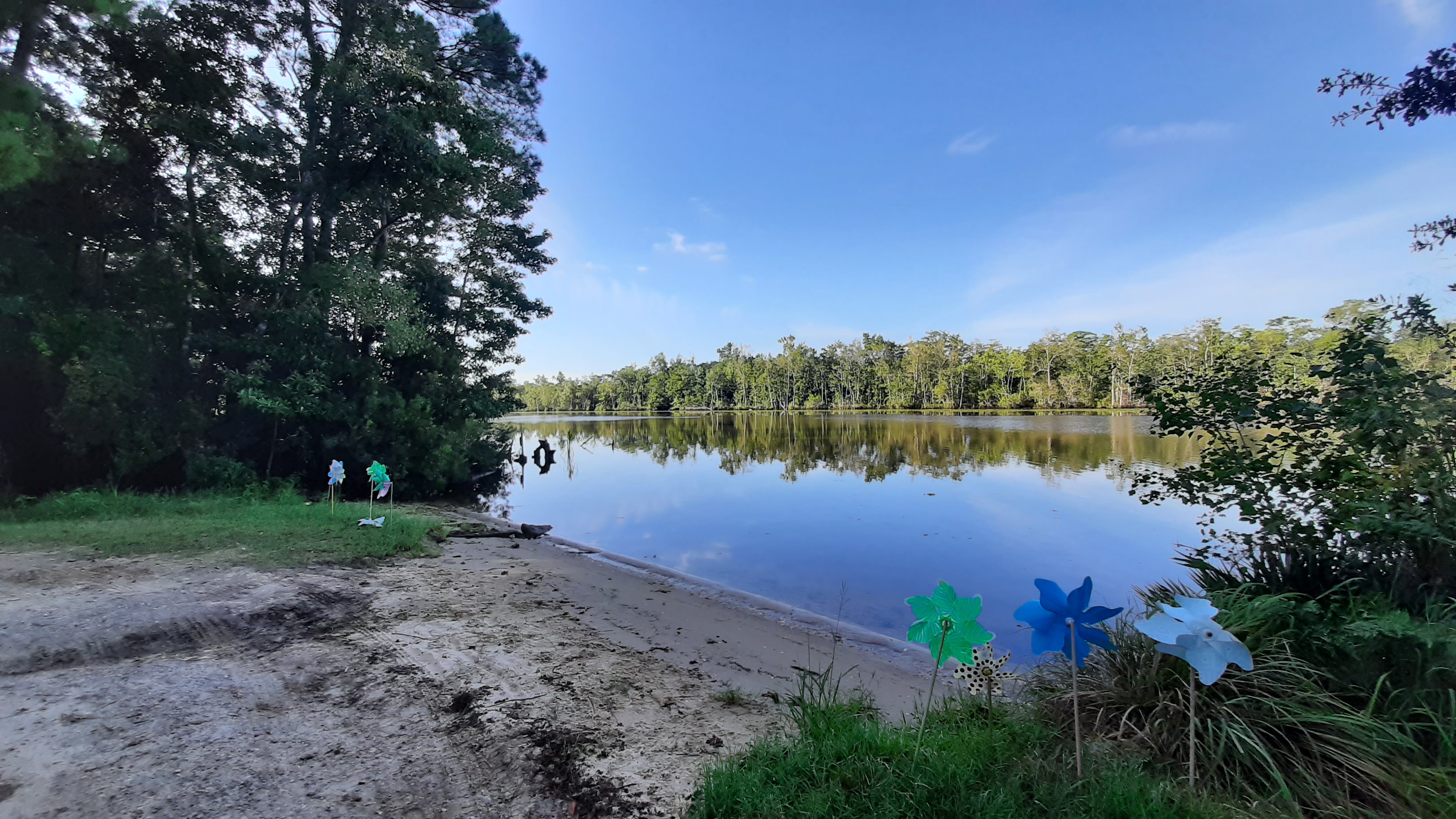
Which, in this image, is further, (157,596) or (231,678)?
(157,596)

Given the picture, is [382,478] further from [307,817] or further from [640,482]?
[640,482]

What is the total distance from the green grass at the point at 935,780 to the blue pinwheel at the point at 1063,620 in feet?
0.58

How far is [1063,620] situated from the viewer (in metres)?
2.20

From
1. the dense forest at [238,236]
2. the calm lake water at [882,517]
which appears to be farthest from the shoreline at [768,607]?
the dense forest at [238,236]

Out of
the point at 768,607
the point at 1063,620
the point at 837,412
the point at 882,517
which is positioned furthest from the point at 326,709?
the point at 837,412

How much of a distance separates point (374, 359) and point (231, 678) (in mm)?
11564

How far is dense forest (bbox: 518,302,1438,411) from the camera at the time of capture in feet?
214

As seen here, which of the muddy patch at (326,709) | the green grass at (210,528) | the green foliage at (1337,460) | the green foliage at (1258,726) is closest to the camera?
Answer: the green foliage at (1258,726)

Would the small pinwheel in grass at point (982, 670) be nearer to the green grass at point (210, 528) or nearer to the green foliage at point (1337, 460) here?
the green foliage at point (1337, 460)

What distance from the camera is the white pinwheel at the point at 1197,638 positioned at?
6.00 ft

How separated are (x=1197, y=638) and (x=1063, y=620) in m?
0.42

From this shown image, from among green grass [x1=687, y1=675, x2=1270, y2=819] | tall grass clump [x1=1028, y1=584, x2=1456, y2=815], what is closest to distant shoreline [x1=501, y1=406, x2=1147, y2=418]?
green grass [x1=687, y1=675, x2=1270, y2=819]

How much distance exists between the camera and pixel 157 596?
496cm

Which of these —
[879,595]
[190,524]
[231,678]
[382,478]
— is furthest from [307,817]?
[190,524]
